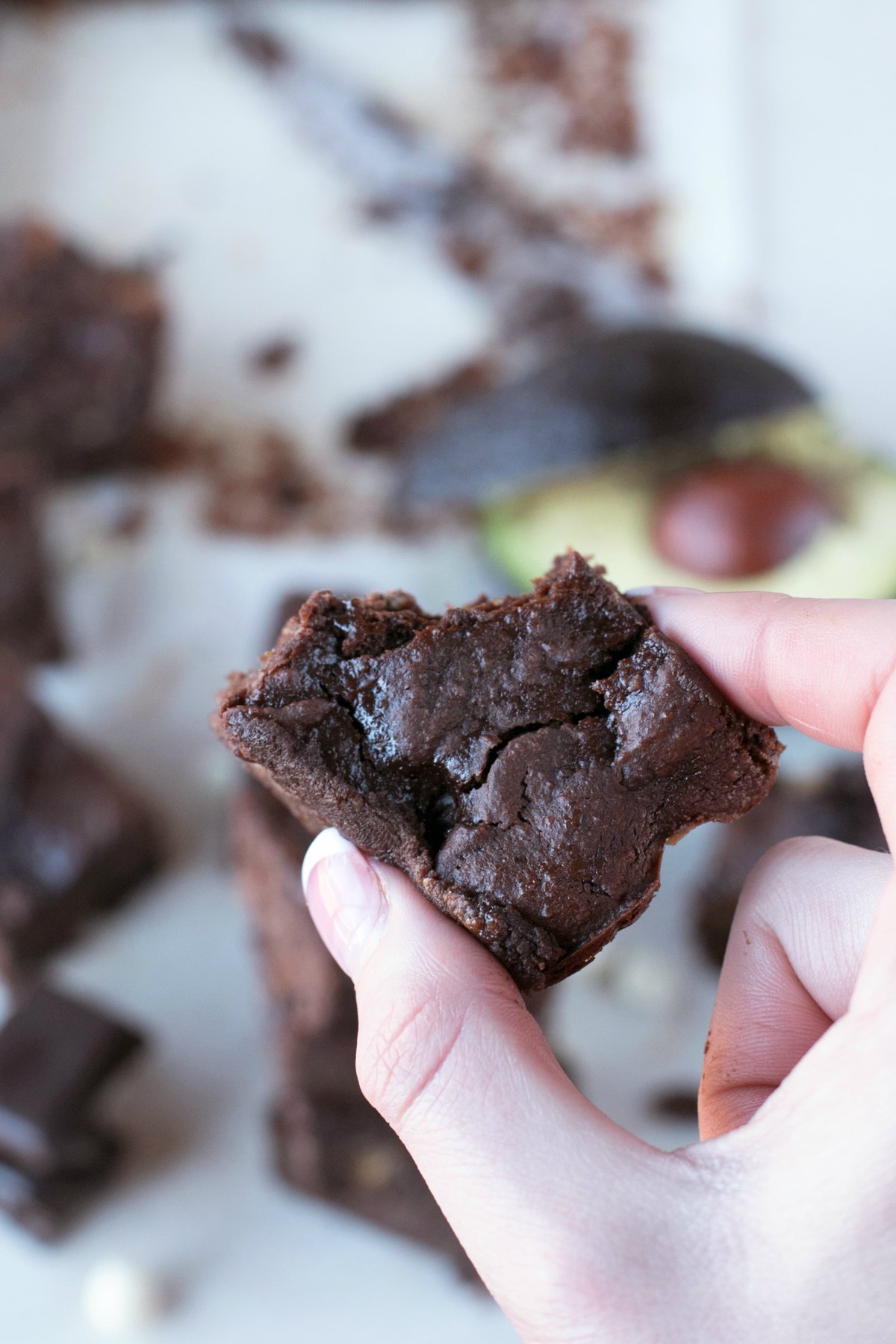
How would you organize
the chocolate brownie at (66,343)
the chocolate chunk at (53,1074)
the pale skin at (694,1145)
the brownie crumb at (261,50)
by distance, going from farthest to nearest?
1. the brownie crumb at (261,50)
2. the chocolate brownie at (66,343)
3. the chocolate chunk at (53,1074)
4. the pale skin at (694,1145)

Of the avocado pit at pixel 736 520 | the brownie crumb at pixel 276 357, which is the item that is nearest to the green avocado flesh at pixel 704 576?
the avocado pit at pixel 736 520

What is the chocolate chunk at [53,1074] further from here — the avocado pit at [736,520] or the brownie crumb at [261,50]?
the brownie crumb at [261,50]

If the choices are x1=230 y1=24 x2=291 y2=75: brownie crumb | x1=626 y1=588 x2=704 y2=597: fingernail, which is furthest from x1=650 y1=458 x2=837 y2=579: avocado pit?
x1=230 y1=24 x2=291 y2=75: brownie crumb

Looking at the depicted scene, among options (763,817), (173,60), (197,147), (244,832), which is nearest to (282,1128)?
(244,832)

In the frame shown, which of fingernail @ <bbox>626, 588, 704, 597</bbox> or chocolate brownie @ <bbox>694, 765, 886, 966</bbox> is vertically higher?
fingernail @ <bbox>626, 588, 704, 597</bbox>

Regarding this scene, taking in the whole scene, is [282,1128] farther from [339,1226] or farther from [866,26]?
[866,26]

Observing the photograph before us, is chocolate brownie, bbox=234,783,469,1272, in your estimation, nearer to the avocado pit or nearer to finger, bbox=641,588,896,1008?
finger, bbox=641,588,896,1008
